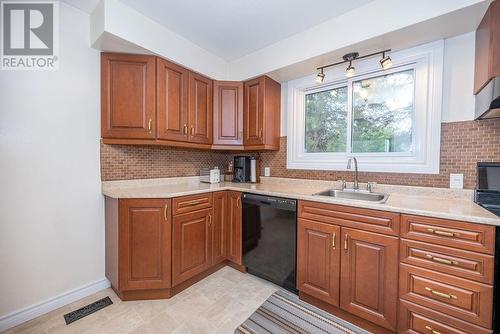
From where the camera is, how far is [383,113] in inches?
80.3

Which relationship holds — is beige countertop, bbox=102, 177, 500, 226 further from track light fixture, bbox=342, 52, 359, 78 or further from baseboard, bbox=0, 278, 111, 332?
track light fixture, bbox=342, 52, 359, 78

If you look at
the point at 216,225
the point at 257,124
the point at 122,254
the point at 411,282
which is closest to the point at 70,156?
the point at 122,254

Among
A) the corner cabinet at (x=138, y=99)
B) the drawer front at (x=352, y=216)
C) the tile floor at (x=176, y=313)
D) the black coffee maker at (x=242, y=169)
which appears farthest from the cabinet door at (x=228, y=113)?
the tile floor at (x=176, y=313)

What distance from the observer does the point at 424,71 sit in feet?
5.83

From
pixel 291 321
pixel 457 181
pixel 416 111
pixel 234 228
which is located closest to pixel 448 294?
pixel 457 181

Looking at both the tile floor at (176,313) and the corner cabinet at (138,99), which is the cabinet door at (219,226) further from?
the corner cabinet at (138,99)

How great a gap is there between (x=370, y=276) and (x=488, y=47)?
1689mm

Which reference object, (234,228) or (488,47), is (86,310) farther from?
(488,47)

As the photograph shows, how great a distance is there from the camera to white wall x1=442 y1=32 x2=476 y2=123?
1.61 m

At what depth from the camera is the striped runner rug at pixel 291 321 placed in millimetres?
1515

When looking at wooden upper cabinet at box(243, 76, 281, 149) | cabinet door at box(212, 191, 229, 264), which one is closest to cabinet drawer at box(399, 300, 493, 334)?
cabinet door at box(212, 191, 229, 264)

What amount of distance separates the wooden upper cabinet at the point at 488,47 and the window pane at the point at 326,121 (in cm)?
99

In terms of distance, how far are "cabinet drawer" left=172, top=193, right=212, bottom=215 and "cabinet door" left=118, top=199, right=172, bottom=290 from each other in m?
0.08

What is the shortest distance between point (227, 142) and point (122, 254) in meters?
1.57
